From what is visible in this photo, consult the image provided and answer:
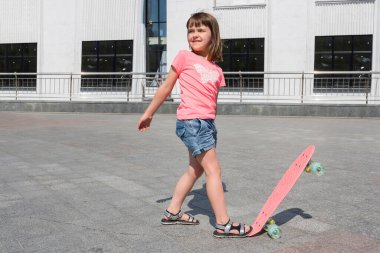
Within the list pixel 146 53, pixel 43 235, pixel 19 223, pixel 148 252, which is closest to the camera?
pixel 148 252

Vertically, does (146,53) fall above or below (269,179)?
above

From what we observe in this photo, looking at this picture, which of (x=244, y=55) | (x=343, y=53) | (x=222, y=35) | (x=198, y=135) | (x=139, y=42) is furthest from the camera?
(x=139, y=42)

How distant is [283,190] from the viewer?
3301 mm

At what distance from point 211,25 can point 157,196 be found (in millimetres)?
1908

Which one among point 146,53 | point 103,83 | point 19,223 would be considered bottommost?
point 19,223

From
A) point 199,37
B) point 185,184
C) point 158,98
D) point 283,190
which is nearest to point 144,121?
point 158,98

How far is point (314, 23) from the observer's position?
18.8 metres

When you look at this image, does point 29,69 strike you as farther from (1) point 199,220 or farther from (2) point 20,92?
(1) point 199,220

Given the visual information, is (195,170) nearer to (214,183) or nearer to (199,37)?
(214,183)

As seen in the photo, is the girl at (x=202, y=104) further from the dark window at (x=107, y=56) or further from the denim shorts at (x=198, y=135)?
the dark window at (x=107, y=56)

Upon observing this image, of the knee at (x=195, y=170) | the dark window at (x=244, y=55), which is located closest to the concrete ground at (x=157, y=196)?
the knee at (x=195, y=170)

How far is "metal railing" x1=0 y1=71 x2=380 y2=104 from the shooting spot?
1611cm

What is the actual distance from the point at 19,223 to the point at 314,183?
10.3ft

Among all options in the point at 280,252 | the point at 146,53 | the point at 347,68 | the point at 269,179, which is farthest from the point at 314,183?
the point at 146,53
